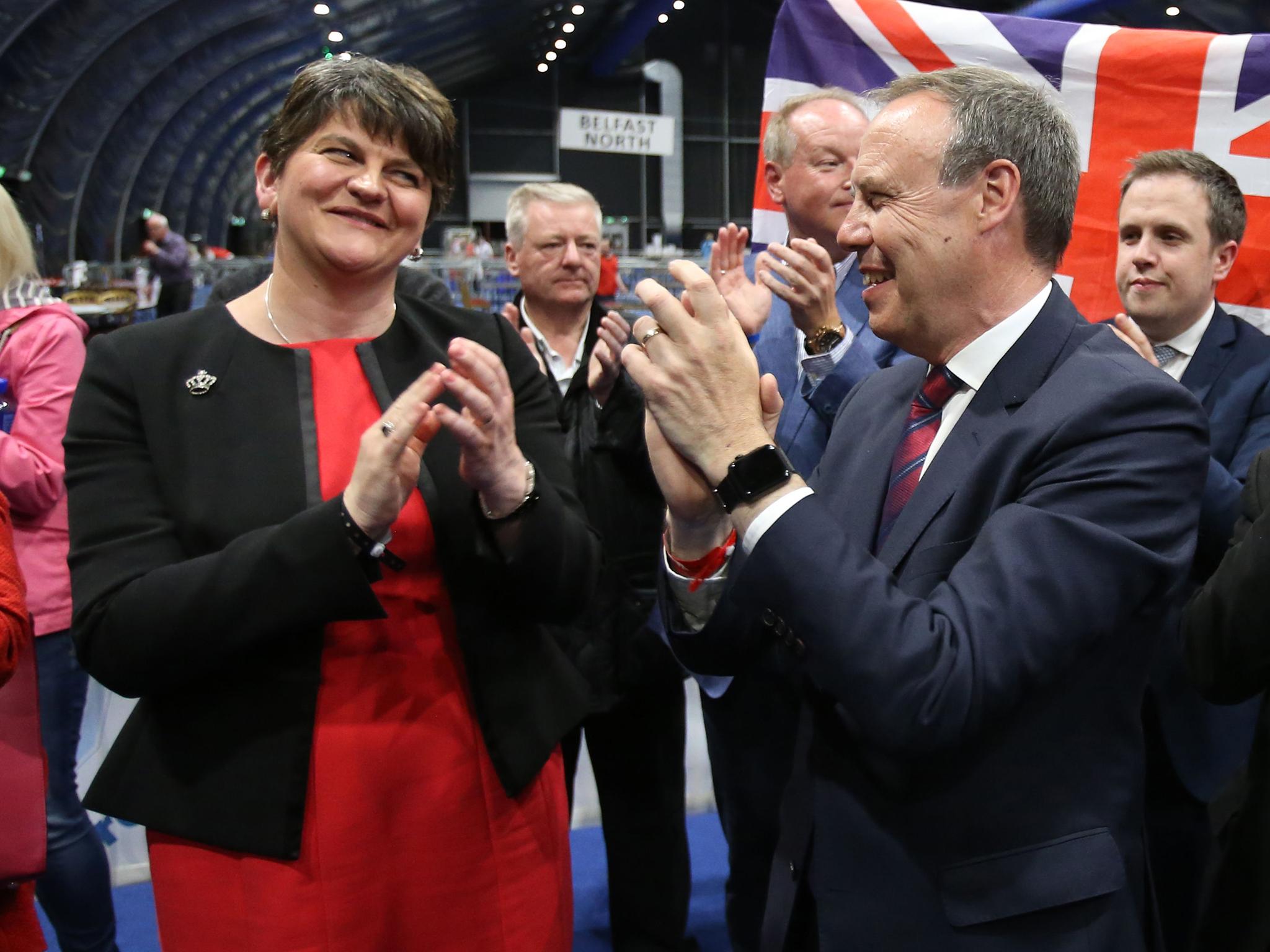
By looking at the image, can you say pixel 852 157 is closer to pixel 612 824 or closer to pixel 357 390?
pixel 357 390

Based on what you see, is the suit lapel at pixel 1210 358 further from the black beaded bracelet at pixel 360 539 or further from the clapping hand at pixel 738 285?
the black beaded bracelet at pixel 360 539

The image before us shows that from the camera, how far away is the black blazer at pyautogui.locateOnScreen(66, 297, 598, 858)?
126cm

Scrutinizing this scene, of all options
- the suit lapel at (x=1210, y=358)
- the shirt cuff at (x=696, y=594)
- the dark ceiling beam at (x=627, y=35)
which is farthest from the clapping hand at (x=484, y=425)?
the dark ceiling beam at (x=627, y=35)

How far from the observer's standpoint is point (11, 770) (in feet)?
5.98

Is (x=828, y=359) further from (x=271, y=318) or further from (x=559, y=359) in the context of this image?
(x=559, y=359)

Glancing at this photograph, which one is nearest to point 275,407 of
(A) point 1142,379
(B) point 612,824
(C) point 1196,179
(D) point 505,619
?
(D) point 505,619

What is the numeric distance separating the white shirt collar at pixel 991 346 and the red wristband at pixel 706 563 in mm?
357

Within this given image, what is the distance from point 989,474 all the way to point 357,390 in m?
0.81

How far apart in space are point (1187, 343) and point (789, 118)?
1033mm

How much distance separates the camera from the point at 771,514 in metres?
1.17

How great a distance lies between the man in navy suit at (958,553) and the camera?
1.13 metres

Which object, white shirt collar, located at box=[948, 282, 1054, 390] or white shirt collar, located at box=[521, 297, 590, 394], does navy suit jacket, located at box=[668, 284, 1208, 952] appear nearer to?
white shirt collar, located at box=[948, 282, 1054, 390]

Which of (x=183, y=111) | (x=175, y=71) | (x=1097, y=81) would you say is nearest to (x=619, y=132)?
(x=1097, y=81)

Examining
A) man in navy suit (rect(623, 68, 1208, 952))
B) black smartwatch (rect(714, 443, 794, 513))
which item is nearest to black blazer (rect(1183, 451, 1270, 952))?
man in navy suit (rect(623, 68, 1208, 952))
